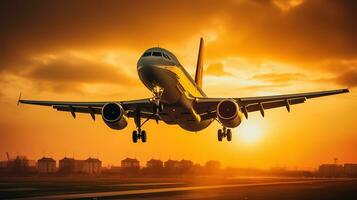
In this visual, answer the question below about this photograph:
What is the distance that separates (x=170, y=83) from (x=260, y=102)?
41.2ft

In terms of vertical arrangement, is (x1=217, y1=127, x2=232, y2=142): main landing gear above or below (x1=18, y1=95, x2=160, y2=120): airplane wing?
below

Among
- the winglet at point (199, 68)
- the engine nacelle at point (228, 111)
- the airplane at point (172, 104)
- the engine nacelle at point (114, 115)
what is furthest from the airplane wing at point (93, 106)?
the winglet at point (199, 68)

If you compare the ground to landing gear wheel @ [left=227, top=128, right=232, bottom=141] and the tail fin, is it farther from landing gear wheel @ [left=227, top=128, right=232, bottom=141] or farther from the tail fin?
the tail fin

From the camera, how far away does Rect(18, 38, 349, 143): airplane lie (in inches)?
1510

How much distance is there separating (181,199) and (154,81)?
10.3m

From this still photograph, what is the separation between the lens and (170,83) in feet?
128

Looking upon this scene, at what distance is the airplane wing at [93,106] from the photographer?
4466 centimetres

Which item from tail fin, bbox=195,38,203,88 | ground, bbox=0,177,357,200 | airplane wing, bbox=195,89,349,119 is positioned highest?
tail fin, bbox=195,38,203,88

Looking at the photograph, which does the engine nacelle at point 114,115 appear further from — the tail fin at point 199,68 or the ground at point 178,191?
the tail fin at point 199,68

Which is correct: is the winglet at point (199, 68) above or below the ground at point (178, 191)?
above

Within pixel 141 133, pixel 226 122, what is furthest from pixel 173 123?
pixel 226 122

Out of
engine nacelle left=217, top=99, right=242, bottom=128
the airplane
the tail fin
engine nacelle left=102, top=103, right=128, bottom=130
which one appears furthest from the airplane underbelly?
the tail fin

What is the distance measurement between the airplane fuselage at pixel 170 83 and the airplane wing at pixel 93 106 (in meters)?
2.01

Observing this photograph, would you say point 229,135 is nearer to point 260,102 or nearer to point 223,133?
point 223,133
